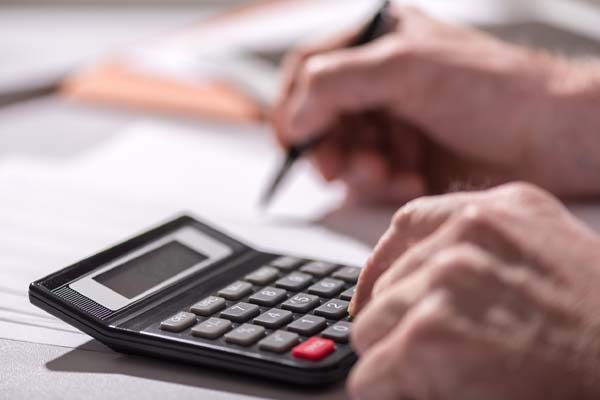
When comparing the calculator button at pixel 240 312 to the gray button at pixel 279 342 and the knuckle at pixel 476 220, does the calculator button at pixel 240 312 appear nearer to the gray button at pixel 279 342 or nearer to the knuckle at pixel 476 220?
the gray button at pixel 279 342

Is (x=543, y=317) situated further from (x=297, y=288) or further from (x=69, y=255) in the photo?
(x=69, y=255)

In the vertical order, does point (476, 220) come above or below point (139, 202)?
above

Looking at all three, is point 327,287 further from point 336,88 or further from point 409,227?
point 336,88

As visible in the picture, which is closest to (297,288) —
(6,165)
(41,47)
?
(6,165)

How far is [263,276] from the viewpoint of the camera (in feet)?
1.88

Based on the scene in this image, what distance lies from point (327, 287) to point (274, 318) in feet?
0.19

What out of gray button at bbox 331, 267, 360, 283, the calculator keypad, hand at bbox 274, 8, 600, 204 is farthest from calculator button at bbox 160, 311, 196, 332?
hand at bbox 274, 8, 600, 204

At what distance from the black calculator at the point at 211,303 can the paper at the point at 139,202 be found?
35 mm

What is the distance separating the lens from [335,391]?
47 centimetres

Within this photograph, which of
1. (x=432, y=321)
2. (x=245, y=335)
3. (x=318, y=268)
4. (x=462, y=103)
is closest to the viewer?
(x=432, y=321)

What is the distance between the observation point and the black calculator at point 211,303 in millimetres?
479

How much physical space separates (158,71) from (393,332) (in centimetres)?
92

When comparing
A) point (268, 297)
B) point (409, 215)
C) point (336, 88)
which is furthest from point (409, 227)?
point (336, 88)

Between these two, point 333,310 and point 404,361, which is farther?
point 333,310
